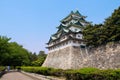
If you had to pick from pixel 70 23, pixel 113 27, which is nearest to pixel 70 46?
pixel 70 23

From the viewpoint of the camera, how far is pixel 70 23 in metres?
41.2

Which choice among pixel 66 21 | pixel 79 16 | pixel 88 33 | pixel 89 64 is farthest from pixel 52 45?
pixel 89 64

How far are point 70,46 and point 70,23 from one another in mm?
7697

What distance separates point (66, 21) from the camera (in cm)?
4625

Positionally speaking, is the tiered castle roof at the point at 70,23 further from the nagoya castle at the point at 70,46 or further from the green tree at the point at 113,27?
the green tree at the point at 113,27

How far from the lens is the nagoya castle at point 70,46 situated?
34294 millimetres

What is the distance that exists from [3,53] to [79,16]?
25381mm

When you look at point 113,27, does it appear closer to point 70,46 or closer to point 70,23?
point 70,46

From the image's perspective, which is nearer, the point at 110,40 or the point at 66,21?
the point at 110,40

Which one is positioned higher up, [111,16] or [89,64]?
[111,16]

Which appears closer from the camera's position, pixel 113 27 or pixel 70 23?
pixel 113 27

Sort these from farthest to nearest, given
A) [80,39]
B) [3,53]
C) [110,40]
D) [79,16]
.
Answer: [79,16] → [80,39] → [110,40] → [3,53]

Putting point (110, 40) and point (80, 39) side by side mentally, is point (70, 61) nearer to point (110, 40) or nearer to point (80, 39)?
point (80, 39)

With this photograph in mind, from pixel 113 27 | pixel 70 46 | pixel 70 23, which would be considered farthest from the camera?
pixel 70 23
